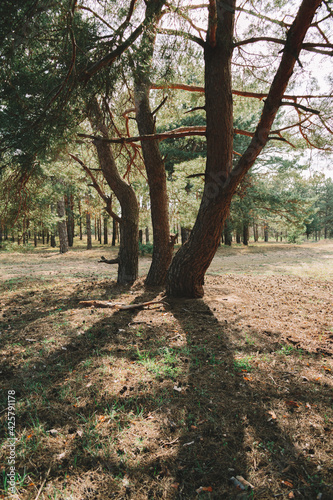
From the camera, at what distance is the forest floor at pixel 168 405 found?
1.54 meters

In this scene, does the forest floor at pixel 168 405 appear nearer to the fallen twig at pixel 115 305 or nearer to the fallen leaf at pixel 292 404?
the fallen leaf at pixel 292 404

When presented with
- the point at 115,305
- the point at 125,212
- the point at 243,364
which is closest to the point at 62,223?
the point at 125,212

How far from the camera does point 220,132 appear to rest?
4.09 meters

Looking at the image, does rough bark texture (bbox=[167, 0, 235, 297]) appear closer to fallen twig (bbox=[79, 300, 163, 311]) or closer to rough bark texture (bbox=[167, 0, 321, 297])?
rough bark texture (bbox=[167, 0, 321, 297])

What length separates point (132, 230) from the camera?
6.33 m

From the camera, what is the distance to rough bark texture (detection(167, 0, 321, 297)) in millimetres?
3631

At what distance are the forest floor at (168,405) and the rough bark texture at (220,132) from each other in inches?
43.8

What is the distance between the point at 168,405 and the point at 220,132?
3767 millimetres

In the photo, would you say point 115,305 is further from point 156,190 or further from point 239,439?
point 239,439

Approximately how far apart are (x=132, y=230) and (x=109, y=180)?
51.4 inches

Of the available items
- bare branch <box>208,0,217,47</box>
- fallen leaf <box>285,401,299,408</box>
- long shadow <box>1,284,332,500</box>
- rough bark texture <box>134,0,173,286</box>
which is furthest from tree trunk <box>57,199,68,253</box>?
fallen leaf <box>285,401,299,408</box>

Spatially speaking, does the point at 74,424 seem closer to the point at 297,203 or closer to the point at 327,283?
the point at 327,283

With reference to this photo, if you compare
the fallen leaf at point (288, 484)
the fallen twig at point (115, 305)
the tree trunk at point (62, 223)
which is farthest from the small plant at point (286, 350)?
the tree trunk at point (62, 223)

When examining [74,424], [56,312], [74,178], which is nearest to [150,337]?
[74,424]
